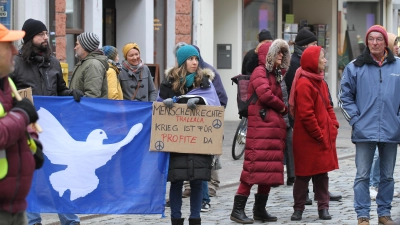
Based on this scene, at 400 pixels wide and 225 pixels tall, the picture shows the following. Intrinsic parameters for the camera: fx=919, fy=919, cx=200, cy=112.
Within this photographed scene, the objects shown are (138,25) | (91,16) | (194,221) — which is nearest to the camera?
(194,221)

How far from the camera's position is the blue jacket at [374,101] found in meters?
8.16

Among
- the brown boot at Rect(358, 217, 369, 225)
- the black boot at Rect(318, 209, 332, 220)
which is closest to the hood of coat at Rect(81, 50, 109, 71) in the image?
the black boot at Rect(318, 209, 332, 220)

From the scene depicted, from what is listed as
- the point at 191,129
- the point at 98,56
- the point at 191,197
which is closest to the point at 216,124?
the point at 191,129

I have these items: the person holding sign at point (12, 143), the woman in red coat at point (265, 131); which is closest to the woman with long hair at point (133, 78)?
the woman in red coat at point (265, 131)

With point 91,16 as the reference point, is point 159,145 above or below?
below

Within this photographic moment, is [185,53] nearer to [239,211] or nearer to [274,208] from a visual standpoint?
[239,211]

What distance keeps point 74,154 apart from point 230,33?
1371cm

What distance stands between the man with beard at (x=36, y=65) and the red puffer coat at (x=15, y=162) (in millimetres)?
3054

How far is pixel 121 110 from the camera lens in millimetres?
8062

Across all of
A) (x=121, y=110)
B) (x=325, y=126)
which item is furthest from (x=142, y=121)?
(x=325, y=126)

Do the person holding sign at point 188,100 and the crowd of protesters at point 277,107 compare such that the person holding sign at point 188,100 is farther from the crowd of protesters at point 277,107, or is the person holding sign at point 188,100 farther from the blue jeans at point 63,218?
the blue jeans at point 63,218

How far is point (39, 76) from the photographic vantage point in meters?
7.96

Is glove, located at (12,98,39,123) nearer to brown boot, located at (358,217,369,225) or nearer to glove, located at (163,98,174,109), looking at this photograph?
glove, located at (163,98,174,109)

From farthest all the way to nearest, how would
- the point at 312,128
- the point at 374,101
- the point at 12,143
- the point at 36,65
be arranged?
the point at 312,128 < the point at 374,101 < the point at 36,65 < the point at 12,143
